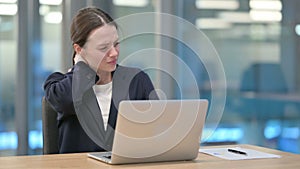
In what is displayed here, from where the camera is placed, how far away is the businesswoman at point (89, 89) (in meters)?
2.04

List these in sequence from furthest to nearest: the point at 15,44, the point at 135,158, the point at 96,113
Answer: the point at 15,44, the point at 96,113, the point at 135,158

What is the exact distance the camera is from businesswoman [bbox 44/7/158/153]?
204cm

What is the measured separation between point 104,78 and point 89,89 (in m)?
0.12

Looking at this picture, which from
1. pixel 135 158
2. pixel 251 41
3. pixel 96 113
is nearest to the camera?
pixel 135 158

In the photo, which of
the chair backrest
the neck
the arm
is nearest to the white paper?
the arm

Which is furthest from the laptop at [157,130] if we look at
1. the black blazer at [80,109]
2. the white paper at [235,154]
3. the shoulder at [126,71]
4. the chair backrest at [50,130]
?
the shoulder at [126,71]

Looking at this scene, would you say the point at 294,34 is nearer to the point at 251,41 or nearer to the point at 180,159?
the point at 251,41

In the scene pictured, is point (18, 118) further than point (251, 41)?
No

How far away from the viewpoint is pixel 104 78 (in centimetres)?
221

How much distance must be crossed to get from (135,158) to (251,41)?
9.44 feet

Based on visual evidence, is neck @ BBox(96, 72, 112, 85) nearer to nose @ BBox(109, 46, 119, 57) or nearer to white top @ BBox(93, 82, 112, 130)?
white top @ BBox(93, 82, 112, 130)

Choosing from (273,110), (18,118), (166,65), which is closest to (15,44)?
(18,118)

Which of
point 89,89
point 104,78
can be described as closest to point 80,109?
point 89,89

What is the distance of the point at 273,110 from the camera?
14.5 ft
